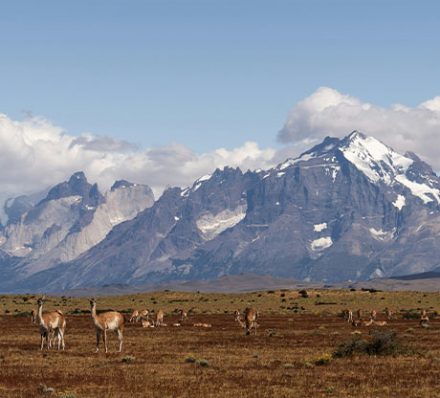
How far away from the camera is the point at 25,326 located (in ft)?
248

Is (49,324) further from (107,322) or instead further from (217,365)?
(217,365)

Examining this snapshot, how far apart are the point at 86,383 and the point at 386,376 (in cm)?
1226

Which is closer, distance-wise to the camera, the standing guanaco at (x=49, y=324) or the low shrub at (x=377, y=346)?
the low shrub at (x=377, y=346)

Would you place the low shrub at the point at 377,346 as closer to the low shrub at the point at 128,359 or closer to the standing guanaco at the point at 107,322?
the low shrub at the point at 128,359

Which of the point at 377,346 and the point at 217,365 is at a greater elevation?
the point at 377,346

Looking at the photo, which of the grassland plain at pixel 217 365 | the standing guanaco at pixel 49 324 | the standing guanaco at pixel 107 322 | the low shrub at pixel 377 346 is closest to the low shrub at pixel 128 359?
the grassland plain at pixel 217 365

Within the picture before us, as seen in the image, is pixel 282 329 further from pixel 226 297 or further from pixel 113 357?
pixel 226 297

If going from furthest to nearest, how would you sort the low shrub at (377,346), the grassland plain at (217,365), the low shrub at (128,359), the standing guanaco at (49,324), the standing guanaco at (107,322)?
1. the standing guanaco at (49,324)
2. the standing guanaco at (107,322)
3. the low shrub at (377,346)
4. the low shrub at (128,359)
5. the grassland plain at (217,365)

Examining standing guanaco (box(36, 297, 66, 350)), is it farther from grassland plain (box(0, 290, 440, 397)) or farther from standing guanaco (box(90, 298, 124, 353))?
standing guanaco (box(90, 298, 124, 353))

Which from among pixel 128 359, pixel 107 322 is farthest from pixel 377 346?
pixel 107 322

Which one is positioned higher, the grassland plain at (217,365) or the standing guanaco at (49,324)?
the standing guanaco at (49,324)

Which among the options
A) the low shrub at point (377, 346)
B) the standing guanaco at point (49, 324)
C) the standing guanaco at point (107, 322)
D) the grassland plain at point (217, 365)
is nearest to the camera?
the grassland plain at point (217, 365)

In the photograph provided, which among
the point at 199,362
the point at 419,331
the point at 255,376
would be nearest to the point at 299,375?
the point at 255,376

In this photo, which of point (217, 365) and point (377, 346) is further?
point (377, 346)
